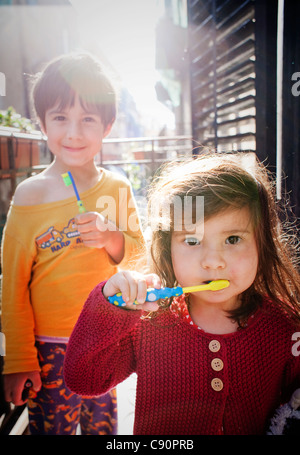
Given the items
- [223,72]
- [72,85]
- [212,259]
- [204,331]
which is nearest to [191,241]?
[212,259]

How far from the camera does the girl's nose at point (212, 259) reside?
1.94 ft

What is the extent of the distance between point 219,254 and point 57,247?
425 millimetres

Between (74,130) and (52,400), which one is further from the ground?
(74,130)

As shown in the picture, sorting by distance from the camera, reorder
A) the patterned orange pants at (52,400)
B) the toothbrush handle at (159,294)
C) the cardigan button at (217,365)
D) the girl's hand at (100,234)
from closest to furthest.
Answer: the toothbrush handle at (159,294) → the cardigan button at (217,365) → the girl's hand at (100,234) → the patterned orange pants at (52,400)

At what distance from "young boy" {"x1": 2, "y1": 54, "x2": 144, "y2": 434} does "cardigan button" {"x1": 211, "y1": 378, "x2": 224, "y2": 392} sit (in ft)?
1.19

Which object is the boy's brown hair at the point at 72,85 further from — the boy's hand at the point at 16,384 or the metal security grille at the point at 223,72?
the boy's hand at the point at 16,384

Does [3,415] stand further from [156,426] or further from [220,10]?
[220,10]

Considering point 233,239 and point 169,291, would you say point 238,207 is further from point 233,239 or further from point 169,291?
point 169,291

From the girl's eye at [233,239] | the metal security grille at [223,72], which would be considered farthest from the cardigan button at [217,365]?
the metal security grille at [223,72]

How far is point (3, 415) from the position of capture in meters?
1.03

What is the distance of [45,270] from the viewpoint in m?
0.84

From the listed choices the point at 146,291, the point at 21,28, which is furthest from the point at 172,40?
the point at 146,291

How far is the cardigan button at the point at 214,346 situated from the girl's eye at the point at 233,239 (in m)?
0.20

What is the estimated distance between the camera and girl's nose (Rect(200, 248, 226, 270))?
0.59 metres
